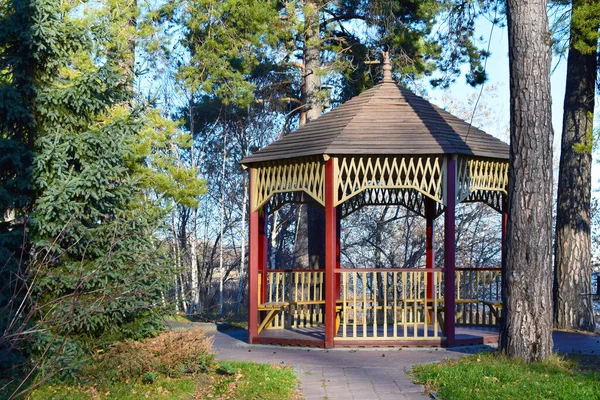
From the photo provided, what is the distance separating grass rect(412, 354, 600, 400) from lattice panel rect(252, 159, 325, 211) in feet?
11.2

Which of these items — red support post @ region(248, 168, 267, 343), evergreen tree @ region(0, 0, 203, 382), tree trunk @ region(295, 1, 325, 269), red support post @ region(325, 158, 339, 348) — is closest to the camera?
evergreen tree @ region(0, 0, 203, 382)

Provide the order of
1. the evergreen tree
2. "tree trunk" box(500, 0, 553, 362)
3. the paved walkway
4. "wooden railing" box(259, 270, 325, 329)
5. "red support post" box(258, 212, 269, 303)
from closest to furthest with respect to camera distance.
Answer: the paved walkway, the evergreen tree, "tree trunk" box(500, 0, 553, 362), "red support post" box(258, 212, 269, 303), "wooden railing" box(259, 270, 325, 329)

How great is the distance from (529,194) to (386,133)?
2.92 meters

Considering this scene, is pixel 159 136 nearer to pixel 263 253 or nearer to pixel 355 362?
pixel 263 253

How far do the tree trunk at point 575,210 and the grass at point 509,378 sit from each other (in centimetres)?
426

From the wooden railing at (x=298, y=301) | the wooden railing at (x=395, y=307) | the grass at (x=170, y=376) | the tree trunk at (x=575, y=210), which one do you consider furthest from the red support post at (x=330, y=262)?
the tree trunk at (x=575, y=210)

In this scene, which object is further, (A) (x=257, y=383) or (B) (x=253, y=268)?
(B) (x=253, y=268)

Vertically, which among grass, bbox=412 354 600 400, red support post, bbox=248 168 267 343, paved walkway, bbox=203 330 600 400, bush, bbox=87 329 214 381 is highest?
red support post, bbox=248 168 267 343

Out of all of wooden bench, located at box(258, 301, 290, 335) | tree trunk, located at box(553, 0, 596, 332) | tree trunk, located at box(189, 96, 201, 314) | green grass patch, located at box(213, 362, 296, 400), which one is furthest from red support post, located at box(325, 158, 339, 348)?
tree trunk, located at box(189, 96, 201, 314)

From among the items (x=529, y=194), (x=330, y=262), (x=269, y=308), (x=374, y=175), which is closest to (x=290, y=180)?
(x=374, y=175)

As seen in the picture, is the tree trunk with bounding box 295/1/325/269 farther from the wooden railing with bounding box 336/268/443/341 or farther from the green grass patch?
the green grass patch

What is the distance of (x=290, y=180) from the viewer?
1164 cm

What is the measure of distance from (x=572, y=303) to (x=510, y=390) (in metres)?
6.95

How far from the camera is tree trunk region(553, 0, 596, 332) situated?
13.4m
